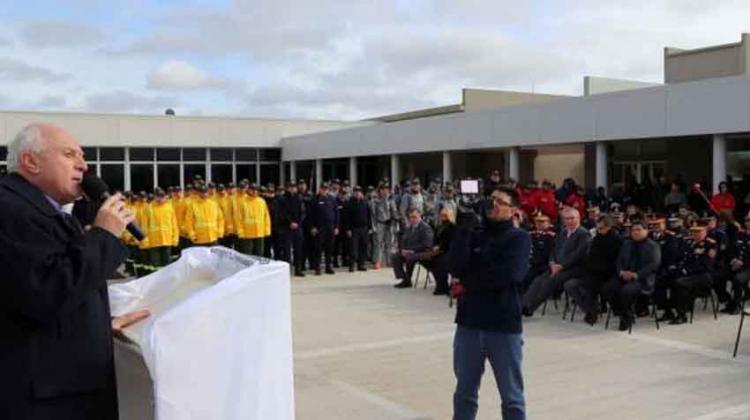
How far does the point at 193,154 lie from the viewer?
111 feet

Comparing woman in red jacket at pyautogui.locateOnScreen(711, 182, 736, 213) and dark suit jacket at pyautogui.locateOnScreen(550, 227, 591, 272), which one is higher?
woman in red jacket at pyautogui.locateOnScreen(711, 182, 736, 213)

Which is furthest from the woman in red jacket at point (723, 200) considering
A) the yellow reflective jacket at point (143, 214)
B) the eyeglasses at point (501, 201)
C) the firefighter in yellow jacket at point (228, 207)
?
the yellow reflective jacket at point (143, 214)

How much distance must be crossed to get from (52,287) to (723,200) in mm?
13643

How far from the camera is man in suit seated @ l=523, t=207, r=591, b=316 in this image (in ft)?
32.0

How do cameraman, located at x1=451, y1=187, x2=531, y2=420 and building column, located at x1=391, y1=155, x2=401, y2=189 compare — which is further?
building column, located at x1=391, y1=155, x2=401, y2=189

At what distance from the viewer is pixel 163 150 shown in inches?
→ 1310

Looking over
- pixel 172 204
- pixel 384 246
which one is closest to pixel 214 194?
pixel 172 204

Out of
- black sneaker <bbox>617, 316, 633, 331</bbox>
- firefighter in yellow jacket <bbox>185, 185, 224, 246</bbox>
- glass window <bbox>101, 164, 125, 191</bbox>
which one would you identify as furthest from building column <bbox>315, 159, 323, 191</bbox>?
black sneaker <bbox>617, 316, 633, 331</bbox>

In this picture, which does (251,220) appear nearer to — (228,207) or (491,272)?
(228,207)

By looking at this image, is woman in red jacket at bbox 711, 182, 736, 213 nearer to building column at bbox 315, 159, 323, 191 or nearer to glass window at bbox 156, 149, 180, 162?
building column at bbox 315, 159, 323, 191

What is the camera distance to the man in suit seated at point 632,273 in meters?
8.95

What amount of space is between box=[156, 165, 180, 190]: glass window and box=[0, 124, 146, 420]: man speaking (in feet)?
103

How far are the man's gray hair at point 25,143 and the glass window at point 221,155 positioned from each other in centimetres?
3244

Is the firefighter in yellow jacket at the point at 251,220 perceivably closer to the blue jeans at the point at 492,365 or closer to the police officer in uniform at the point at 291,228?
the police officer in uniform at the point at 291,228
